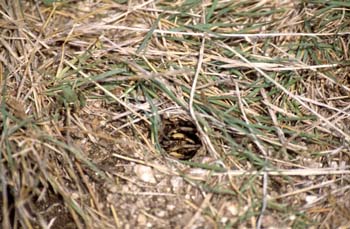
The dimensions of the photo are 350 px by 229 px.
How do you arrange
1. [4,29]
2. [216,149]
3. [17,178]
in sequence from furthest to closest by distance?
1. [4,29]
2. [216,149]
3. [17,178]

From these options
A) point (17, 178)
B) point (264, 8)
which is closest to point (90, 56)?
point (17, 178)

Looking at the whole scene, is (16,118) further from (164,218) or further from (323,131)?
(323,131)

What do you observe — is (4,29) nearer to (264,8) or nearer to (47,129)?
(47,129)

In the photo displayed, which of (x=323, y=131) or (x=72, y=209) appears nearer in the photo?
(x=72, y=209)

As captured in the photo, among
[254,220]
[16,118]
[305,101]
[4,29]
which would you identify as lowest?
[254,220]

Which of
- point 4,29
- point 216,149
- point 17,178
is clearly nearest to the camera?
point 17,178

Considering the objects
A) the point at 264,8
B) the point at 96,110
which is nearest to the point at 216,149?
the point at 96,110

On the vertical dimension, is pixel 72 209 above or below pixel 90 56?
below
